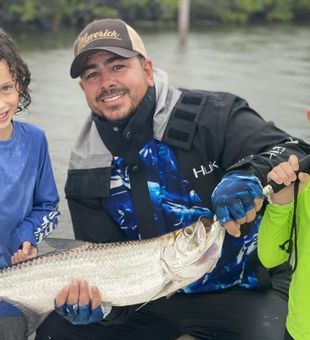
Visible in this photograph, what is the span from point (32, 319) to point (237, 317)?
1.26 m

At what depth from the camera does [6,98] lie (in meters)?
3.10

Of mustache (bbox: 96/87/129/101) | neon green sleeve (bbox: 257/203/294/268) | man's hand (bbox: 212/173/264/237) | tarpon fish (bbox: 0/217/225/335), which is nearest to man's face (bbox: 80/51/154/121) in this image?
mustache (bbox: 96/87/129/101)

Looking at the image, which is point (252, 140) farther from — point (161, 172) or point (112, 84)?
point (112, 84)

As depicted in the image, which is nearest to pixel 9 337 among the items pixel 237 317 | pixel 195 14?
pixel 237 317

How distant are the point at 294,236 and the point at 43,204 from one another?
1.44 meters

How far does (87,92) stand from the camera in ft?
11.5

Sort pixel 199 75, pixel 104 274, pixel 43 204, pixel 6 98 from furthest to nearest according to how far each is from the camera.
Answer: pixel 199 75
pixel 43 204
pixel 6 98
pixel 104 274

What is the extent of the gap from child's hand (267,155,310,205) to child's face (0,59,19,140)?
144 centimetres

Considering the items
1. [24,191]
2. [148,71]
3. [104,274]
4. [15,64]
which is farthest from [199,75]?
[104,274]

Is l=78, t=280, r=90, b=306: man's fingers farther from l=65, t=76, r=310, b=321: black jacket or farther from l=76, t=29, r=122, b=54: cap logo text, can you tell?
l=76, t=29, r=122, b=54: cap logo text

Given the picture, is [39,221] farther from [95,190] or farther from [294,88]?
[294,88]

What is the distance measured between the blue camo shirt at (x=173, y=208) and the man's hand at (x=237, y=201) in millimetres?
854

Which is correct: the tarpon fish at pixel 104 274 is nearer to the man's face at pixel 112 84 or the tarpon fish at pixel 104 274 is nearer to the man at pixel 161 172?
the man at pixel 161 172

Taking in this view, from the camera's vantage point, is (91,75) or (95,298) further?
(91,75)
